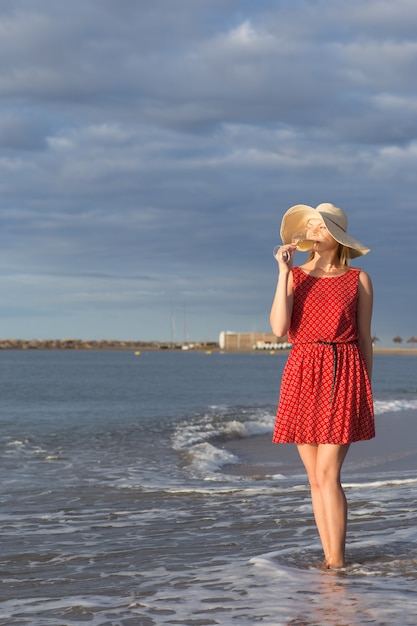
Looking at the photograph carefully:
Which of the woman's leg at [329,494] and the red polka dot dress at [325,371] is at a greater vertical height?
the red polka dot dress at [325,371]

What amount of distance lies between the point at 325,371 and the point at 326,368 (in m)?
0.02

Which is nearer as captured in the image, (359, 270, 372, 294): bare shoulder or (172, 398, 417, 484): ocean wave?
(359, 270, 372, 294): bare shoulder

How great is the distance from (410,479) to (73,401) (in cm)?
2325

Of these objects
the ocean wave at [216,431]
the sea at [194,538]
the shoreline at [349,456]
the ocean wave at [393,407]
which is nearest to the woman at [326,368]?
the sea at [194,538]

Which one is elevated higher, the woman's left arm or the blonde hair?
the blonde hair

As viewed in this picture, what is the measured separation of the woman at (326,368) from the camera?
4.94 metres

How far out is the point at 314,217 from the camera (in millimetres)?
5148

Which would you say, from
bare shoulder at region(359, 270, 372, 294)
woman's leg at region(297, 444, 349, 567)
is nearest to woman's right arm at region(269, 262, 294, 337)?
bare shoulder at region(359, 270, 372, 294)

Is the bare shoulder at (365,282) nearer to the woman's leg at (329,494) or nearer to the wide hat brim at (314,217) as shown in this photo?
the wide hat brim at (314,217)

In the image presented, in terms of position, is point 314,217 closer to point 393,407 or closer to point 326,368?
point 326,368

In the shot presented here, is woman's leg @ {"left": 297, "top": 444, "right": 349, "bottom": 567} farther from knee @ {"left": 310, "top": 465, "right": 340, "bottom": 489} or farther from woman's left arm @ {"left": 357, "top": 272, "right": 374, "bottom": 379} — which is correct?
woman's left arm @ {"left": 357, "top": 272, "right": 374, "bottom": 379}

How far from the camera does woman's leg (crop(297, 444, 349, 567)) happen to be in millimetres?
4961

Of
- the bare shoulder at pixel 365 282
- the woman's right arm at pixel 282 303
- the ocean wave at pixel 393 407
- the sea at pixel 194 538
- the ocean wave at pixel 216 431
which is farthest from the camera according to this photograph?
the ocean wave at pixel 393 407

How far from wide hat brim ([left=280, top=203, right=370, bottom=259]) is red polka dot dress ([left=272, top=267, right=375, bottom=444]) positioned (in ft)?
0.55
